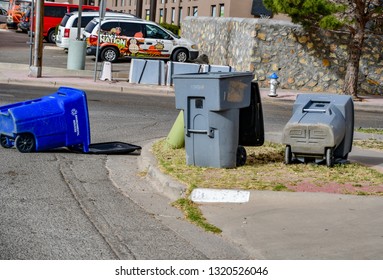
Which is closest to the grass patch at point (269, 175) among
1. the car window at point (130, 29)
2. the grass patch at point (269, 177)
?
the grass patch at point (269, 177)

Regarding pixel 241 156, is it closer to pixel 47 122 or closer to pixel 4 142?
pixel 47 122

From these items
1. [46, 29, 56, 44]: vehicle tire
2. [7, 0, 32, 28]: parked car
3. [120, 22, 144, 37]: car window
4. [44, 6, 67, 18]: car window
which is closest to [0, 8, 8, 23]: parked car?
[7, 0, 32, 28]: parked car

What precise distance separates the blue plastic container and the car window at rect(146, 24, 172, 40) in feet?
77.3

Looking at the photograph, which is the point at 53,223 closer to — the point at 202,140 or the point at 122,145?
the point at 202,140

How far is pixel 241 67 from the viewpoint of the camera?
2947 centimetres

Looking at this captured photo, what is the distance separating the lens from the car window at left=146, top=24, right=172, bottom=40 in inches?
1389

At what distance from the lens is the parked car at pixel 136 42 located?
113 ft

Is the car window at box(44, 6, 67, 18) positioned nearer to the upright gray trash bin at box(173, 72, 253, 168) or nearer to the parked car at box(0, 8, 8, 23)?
the parked car at box(0, 8, 8, 23)

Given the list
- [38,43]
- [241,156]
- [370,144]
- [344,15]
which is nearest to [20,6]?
[38,43]

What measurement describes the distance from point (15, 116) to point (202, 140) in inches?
110

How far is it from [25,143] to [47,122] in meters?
0.50

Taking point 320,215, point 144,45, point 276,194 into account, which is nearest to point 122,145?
point 276,194

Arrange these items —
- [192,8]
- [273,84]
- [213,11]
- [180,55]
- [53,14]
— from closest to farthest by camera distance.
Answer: [273,84]
[180,55]
[213,11]
[53,14]
[192,8]

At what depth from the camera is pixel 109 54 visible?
114 feet
